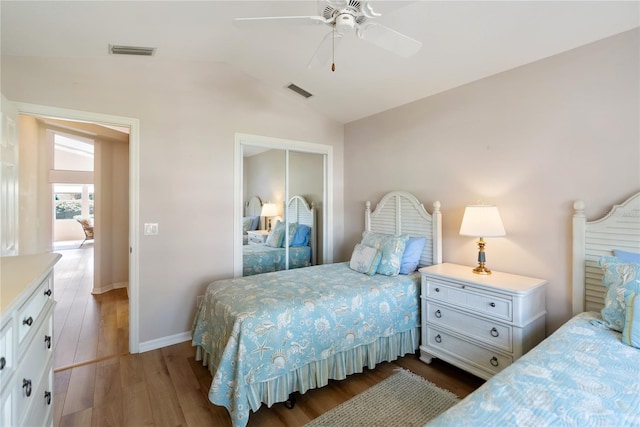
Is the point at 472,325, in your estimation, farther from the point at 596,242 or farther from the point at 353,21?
the point at 353,21

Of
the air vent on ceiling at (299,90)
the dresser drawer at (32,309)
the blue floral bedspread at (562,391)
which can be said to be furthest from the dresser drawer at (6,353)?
the air vent on ceiling at (299,90)

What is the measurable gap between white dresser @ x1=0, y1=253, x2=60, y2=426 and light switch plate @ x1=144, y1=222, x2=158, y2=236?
1.17m

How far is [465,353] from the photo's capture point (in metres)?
2.33

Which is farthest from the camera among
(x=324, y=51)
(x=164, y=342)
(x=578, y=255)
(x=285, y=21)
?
(x=164, y=342)

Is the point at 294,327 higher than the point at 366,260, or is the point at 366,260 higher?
the point at 366,260

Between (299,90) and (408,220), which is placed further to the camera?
(299,90)

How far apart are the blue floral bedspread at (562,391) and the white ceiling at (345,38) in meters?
1.73

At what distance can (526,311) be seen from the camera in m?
2.08

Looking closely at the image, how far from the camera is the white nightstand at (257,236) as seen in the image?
138 inches

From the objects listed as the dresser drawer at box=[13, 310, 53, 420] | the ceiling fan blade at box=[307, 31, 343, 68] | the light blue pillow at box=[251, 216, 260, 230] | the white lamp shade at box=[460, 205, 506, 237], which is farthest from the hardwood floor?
the ceiling fan blade at box=[307, 31, 343, 68]

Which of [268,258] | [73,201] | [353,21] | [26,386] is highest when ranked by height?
[353,21]

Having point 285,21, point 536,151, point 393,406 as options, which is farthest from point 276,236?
point 536,151

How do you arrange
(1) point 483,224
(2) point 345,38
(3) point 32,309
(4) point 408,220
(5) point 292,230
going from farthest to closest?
(5) point 292,230 < (4) point 408,220 < (2) point 345,38 < (1) point 483,224 < (3) point 32,309

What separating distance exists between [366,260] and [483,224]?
3.56 ft
